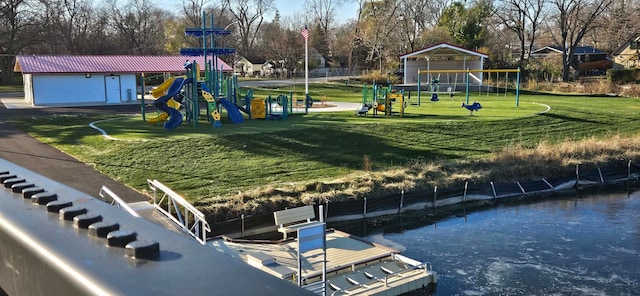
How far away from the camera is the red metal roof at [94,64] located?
37.7m

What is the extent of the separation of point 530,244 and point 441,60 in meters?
45.0

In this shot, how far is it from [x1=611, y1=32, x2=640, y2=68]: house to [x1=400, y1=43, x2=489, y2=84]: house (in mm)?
22397

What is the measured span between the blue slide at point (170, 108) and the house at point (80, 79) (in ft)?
37.9

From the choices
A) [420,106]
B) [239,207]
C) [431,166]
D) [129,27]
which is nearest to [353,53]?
[129,27]

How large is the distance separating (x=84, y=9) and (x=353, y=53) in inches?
1449

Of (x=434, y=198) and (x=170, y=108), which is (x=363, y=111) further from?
(x=434, y=198)

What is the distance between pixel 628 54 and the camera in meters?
70.4

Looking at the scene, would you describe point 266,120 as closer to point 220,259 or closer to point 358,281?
point 358,281

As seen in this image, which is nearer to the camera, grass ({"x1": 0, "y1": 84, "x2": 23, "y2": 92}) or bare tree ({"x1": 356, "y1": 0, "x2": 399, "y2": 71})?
grass ({"x1": 0, "y1": 84, "x2": 23, "y2": 92})

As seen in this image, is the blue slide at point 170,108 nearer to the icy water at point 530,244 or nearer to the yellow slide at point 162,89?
the yellow slide at point 162,89

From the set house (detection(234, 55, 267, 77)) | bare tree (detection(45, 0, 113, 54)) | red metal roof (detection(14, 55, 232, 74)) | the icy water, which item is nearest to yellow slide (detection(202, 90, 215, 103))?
red metal roof (detection(14, 55, 232, 74))

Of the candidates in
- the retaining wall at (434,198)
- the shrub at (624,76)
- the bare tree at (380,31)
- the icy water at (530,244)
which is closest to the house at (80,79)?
the retaining wall at (434,198)

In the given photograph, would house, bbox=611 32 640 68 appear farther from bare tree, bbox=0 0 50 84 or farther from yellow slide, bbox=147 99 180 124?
bare tree, bbox=0 0 50 84

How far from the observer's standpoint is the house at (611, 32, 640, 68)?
67.4 m
